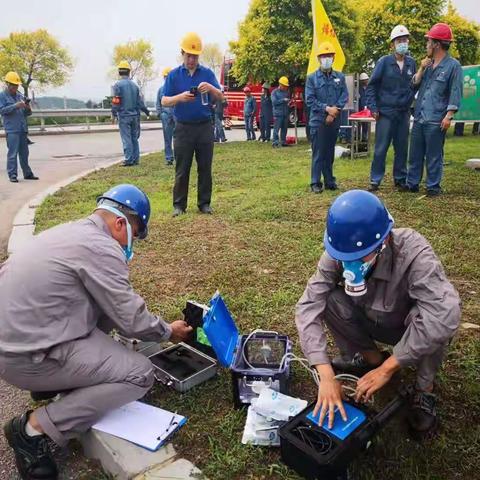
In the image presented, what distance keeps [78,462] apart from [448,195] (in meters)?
5.62

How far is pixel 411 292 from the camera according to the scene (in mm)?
2293

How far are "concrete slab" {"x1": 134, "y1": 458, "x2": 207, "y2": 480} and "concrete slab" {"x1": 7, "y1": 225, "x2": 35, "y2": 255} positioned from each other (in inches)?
147

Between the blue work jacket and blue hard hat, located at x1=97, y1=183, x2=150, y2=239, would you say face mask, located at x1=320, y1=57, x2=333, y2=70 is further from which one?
blue hard hat, located at x1=97, y1=183, x2=150, y2=239

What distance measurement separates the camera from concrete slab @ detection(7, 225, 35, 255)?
211 inches

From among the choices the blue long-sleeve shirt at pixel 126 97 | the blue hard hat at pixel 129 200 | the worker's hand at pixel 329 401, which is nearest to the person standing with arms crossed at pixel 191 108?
the blue hard hat at pixel 129 200

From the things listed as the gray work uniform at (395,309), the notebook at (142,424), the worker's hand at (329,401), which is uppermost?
the gray work uniform at (395,309)

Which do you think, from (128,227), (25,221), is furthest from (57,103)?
(128,227)

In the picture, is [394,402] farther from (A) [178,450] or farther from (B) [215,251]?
(B) [215,251]

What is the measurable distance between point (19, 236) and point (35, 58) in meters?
35.7

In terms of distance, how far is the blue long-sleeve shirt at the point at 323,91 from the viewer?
22.8ft

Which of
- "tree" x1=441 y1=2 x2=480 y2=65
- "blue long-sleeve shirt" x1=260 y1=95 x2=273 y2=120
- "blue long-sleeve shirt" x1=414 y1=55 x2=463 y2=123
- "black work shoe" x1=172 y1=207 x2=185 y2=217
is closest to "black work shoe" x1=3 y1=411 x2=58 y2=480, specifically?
"black work shoe" x1=172 y1=207 x2=185 y2=217

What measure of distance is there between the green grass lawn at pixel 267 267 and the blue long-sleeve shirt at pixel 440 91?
105cm

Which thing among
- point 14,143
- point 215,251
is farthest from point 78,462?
point 14,143

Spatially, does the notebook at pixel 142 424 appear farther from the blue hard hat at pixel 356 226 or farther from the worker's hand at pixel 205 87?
the worker's hand at pixel 205 87
